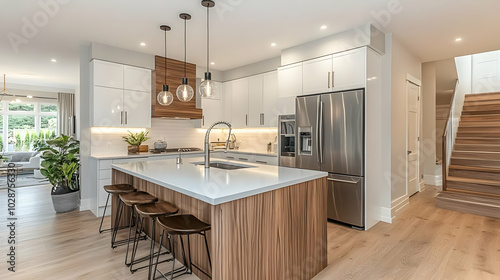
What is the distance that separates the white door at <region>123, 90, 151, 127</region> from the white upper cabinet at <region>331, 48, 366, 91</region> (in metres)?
3.23

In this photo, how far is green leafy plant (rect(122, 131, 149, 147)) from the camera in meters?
4.56

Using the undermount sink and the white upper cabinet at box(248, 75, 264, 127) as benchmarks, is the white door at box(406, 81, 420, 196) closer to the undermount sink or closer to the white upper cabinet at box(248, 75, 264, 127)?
the white upper cabinet at box(248, 75, 264, 127)

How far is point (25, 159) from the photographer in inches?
312

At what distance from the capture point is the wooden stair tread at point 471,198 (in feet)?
12.9

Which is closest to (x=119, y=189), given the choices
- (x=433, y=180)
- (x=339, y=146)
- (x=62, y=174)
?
(x=62, y=174)

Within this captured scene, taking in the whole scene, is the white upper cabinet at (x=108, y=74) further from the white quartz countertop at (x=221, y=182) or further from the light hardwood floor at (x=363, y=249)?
the white quartz countertop at (x=221, y=182)

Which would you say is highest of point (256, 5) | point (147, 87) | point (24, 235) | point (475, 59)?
point (475, 59)

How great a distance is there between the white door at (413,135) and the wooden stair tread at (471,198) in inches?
23.0

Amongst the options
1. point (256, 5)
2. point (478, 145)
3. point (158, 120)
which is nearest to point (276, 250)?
point (256, 5)

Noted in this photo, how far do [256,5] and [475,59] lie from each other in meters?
7.52

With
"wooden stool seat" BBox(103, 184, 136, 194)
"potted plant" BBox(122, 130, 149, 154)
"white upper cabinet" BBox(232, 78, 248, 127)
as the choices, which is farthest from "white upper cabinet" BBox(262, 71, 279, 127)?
"wooden stool seat" BBox(103, 184, 136, 194)

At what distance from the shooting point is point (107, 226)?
3545 millimetres

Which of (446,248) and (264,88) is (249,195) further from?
(264,88)

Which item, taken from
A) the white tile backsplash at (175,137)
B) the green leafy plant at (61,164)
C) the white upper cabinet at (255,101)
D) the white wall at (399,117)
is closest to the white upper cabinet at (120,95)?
the white tile backsplash at (175,137)
